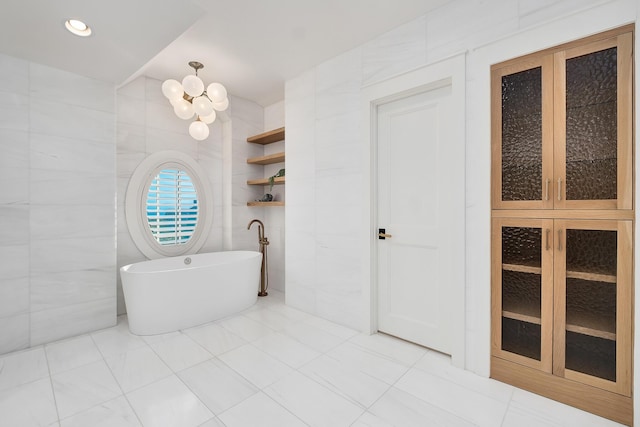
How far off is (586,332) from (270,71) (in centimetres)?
336

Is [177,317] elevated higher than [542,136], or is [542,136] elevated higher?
Result: [542,136]

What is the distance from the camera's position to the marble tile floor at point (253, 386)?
1.57 meters

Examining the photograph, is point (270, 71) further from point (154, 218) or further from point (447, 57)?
point (154, 218)

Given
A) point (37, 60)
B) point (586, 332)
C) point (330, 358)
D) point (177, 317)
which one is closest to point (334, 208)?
point (330, 358)

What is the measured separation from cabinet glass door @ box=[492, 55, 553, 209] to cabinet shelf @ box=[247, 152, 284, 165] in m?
2.39

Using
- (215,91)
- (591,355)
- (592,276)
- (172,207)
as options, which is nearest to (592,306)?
(592,276)

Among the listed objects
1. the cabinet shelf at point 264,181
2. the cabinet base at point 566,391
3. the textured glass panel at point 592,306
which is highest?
the cabinet shelf at point 264,181

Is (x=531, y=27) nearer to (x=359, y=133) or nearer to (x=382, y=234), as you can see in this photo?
(x=359, y=133)

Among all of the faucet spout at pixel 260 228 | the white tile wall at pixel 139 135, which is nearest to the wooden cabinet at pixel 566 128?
the faucet spout at pixel 260 228

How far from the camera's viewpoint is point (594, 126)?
1.58 meters

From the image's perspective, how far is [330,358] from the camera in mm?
2201

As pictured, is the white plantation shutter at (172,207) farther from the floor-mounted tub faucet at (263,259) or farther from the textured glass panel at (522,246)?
the textured glass panel at (522,246)

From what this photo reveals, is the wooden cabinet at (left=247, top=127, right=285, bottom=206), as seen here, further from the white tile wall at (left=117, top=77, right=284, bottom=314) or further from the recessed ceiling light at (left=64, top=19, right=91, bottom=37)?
the recessed ceiling light at (left=64, top=19, right=91, bottom=37)

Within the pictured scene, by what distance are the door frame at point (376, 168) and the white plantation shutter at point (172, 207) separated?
7.60 feet
